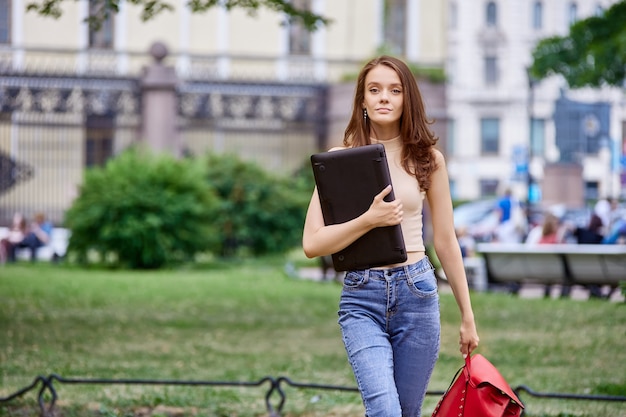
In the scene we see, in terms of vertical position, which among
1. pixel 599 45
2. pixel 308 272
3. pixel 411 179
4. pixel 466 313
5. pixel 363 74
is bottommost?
pixel 308 272

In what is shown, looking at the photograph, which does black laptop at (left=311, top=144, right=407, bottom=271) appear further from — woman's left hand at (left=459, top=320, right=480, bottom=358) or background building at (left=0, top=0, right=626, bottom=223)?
background building at (left=0, top=0, right=626, bottom=223)

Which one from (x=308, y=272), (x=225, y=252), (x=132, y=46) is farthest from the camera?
(x=132, y=46)

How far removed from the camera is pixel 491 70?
274 feet

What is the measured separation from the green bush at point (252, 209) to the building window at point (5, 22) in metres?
10.5

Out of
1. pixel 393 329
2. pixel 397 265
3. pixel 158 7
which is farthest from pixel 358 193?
pixel 158 7

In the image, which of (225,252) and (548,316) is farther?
(225,252)

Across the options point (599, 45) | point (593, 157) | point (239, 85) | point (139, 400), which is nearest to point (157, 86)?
point (239, 85)

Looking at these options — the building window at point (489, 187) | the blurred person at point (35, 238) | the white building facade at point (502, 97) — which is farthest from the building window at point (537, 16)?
the blurred person at point (35, 238)

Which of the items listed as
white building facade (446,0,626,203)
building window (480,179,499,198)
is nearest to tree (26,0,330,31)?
white building facade (446,0,626,203)

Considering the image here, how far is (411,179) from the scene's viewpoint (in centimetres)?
504

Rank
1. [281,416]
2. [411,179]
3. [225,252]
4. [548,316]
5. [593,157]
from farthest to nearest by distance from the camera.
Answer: [593,157] < [225,252] < [548,316] < [281,416] < [411,179]

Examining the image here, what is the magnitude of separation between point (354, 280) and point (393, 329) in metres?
0.25

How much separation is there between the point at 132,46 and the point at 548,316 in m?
24.6

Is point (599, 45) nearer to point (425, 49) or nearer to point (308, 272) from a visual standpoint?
point (308, 272)
